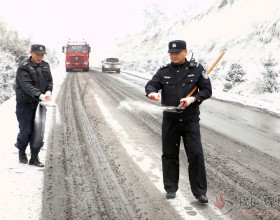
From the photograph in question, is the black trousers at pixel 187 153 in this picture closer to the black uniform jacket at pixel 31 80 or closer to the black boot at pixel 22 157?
the black uniform jacket at pixel 31 80

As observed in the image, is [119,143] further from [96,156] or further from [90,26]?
[90,26]

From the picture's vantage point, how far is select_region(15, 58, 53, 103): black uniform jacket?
575cm

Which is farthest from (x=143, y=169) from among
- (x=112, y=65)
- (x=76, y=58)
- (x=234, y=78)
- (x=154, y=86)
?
(x=112, y=65)

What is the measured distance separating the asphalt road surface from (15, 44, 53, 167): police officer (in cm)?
50

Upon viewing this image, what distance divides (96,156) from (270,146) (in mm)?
3570

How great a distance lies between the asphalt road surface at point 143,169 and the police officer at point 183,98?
294mm

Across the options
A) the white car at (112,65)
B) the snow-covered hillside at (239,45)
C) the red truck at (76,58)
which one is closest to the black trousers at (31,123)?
the snow-covered hillside at (239,45)

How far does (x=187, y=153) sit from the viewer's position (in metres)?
4.81

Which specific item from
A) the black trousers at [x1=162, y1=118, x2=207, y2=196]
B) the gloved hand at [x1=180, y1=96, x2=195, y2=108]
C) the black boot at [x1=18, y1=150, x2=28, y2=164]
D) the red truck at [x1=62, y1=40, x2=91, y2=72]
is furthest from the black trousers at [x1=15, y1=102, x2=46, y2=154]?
the red truck at [x1=62, y1=40, x2=91, y2=72]

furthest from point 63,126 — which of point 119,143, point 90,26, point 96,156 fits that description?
point 90,26

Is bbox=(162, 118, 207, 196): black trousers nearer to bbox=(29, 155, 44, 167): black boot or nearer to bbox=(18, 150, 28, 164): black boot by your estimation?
bbox=(29, 155, 44, 167): black boot

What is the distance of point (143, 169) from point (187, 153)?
1401mm

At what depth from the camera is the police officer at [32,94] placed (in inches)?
228

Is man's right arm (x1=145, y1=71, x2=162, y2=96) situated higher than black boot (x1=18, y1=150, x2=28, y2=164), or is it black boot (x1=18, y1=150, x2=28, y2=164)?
man's right arm (x1=145, y1=71, x2=162, y2=96)
